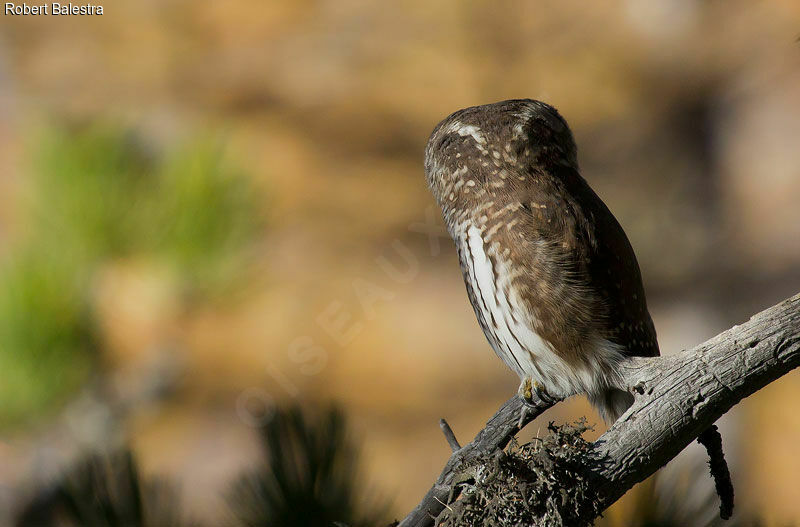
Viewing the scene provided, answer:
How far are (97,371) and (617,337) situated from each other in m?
1.01

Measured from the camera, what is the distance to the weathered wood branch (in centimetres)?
94

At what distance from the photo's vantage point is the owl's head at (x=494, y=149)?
4.27ft

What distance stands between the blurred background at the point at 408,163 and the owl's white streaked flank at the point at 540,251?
1.78 m

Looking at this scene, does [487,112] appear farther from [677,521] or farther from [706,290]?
[706,290]

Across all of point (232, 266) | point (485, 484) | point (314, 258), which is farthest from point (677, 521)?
point (314, 258)

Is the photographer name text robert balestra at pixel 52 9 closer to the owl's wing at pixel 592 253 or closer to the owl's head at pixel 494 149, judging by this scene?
the owl's head at pixel 494 149

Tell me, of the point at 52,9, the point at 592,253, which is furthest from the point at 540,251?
the point at 52,9

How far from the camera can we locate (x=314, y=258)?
11.0ft

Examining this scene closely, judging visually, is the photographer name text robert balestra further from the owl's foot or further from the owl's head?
the owl's foot

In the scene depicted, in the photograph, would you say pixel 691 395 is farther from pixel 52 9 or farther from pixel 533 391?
pixel 52 9

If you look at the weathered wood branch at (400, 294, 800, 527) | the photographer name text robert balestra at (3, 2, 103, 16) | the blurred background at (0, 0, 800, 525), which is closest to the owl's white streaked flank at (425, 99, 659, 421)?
the weathered wood branch at (400, 294, 800, 527)

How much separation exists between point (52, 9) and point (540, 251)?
2.58 meters

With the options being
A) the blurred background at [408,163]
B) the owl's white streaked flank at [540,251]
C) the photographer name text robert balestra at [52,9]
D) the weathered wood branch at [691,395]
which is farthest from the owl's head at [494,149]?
the photographer name text robert balestra at [52,9]

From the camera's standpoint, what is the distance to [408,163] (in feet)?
11.1
